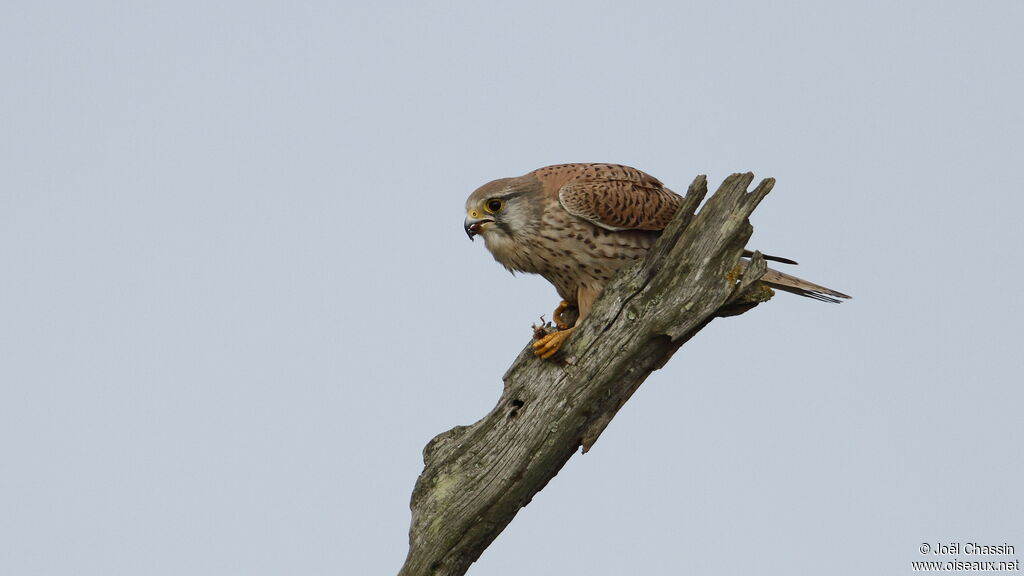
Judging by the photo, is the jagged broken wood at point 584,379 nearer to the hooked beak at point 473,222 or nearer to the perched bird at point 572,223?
the perched bird at point 572,223

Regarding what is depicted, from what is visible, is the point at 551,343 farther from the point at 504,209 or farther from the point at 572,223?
the point at 504,209

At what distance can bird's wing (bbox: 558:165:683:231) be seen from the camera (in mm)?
5961

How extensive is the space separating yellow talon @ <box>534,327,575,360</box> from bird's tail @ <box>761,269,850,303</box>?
1.21 metres

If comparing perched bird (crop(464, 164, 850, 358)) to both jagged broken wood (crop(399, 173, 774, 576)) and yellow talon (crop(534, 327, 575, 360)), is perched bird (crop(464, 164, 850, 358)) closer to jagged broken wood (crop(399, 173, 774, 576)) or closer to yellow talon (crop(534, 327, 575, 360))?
yellow talon (crop(534, 327, 575, 360))

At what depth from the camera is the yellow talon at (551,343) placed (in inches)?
236

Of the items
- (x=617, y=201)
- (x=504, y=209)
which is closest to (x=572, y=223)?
(x=617, y=201)

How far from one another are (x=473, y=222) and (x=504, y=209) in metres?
0.19

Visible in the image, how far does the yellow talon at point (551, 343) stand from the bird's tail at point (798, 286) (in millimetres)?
1210

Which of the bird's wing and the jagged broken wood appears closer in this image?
the jagged broken wood

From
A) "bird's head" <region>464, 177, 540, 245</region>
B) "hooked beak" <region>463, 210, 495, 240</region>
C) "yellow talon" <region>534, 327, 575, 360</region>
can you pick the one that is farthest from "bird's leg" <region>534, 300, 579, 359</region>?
"hooked beak" <region>463, 210, 495, 240</region>

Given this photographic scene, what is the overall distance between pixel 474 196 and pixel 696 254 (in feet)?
4.16

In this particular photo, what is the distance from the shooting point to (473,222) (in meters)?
6.04

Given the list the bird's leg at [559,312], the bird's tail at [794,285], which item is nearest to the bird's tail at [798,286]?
the bird's tail at [794,285]

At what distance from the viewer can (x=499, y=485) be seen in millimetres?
6074
